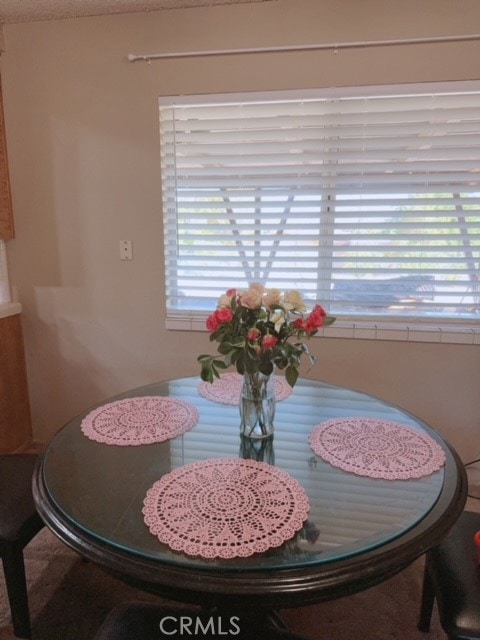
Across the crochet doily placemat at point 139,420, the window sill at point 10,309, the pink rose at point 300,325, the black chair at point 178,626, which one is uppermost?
the pink rose at point 300,325

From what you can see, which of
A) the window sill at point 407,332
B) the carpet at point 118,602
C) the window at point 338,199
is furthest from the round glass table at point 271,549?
the window at point 338,199

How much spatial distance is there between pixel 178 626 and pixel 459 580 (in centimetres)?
70

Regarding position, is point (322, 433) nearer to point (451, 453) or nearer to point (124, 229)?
point (451, 453)

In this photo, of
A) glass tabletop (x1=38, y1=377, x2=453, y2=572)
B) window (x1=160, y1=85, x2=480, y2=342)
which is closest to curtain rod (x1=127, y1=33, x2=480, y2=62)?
window (x1=160, y1=85, x2=480, y2=342)

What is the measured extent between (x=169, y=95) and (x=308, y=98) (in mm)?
695

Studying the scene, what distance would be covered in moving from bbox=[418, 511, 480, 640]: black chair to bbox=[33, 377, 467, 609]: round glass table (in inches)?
9.1

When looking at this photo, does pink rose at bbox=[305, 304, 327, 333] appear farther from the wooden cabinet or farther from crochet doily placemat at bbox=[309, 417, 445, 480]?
the wooden cabinet

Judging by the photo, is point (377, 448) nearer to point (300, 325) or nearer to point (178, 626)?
point (300, 325)

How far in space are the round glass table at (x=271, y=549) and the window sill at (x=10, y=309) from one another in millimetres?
1291

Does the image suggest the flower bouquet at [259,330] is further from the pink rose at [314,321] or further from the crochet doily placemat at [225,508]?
the crochet doily placemat at [225,508]

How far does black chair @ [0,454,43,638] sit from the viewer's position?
1259 millimetres

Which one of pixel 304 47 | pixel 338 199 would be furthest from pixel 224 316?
pixel 304 47

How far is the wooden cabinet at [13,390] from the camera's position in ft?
7.71

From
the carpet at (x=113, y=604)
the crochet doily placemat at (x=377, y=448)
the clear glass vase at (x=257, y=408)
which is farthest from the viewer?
the carpet at (x=113, y=604)
